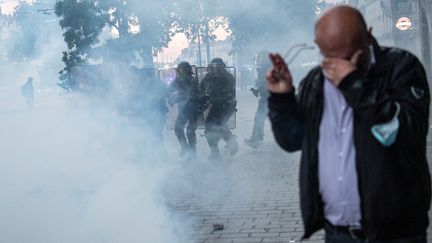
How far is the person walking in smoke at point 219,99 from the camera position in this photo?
30.6 feet

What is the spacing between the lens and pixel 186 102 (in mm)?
9320

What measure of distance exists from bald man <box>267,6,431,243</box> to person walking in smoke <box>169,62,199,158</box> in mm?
7071

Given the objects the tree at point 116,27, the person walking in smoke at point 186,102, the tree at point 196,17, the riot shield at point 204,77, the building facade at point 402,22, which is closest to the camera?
the person walking in smoke at point 186,102

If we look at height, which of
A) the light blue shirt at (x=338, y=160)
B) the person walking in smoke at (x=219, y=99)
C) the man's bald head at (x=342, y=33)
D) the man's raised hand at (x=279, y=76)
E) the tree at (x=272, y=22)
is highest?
the tree at (x=272, y=22)

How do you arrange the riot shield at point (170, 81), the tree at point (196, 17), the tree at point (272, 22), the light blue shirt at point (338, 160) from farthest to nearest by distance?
1. the tree at point (272, 22)
2. the riot shield at point (170, 81)
3. the tree at point (196, 17)
4. the light blue shirt at point (338, 160)

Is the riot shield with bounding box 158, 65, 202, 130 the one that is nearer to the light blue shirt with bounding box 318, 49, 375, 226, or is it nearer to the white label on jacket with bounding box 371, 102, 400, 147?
the light blue shirt with bounding box 318, 49, 375, 226

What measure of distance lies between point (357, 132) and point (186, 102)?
24.4 feet

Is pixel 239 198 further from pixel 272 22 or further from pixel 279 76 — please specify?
pixel 272 22

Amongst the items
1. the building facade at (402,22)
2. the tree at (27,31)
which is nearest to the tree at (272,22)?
the building facade at (402,22)

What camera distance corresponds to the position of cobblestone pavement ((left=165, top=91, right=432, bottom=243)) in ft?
15.8

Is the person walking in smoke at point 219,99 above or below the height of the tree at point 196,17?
below

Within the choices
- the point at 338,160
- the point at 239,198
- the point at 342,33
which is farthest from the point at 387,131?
the point at 239,198

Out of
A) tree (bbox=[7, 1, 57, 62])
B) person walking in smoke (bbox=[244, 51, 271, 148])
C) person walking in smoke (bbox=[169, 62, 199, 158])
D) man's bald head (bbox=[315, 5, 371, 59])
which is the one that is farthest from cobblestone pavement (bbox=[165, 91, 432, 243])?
tree (bbox=[7, 1, 57, 62])

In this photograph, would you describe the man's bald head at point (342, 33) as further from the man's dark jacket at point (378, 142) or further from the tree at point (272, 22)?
the tree at point (272, 22)
